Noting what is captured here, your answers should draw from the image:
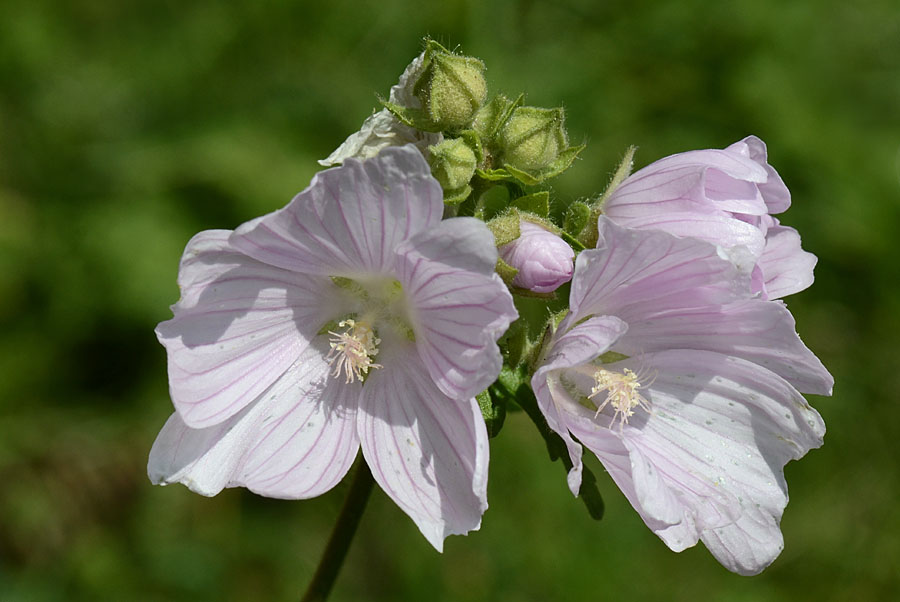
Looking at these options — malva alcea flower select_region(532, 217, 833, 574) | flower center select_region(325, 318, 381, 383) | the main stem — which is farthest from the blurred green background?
malva alcea flower select_region(532, 217, 833, 574)

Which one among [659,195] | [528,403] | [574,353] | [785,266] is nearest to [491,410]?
[528,403]

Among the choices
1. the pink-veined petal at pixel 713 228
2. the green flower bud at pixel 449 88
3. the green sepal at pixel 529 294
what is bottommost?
the green sepal at pixel 529 294

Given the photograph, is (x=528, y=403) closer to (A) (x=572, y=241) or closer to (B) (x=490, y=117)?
(A) (x=572, y=241)

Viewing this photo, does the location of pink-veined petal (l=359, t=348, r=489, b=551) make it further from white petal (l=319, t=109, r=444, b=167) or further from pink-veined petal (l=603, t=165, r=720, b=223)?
pink-veined petal (l=603, t=165, r=720, b=223)

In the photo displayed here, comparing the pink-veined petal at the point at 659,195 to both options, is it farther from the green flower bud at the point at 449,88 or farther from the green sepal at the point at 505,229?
the green flower bud at the point at 449,88

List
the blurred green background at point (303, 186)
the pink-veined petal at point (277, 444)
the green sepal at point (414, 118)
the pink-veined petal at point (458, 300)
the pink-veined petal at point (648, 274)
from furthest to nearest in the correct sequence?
the blurred green background at point (303, 186) < the green sepal at point (414, 118) < the pink-veined petal at point (277, 444) < the pink-veined petal at point (648, 274) < the pink-veined petal at point (458, 300)

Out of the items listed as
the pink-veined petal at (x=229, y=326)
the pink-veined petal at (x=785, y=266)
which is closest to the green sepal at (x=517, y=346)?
the pink-veined petal at (x=229, y=326)
